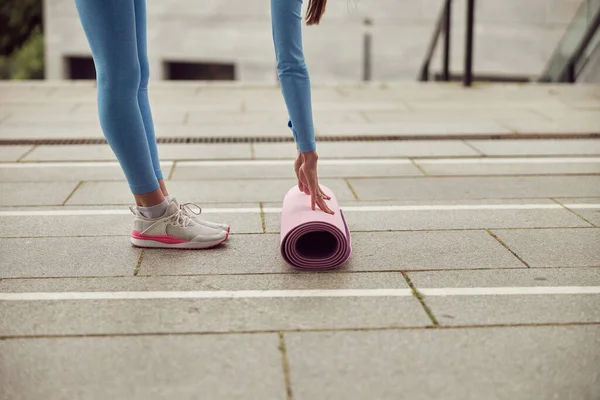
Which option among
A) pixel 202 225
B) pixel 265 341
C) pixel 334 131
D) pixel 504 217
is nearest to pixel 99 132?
pixel 334 131

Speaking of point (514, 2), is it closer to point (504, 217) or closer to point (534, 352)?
point (504, 217)

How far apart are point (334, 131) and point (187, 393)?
4284mm

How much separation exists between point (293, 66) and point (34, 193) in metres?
2.08

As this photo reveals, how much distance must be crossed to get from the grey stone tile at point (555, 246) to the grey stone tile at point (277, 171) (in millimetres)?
1345

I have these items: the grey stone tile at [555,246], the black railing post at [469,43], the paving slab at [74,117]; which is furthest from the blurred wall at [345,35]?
the grey stone tile at [555,246]

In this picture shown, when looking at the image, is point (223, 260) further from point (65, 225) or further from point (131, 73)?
point (65, 225)

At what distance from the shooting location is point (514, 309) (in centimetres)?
257

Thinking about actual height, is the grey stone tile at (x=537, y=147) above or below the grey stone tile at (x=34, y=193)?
below

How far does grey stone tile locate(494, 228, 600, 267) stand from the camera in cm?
308

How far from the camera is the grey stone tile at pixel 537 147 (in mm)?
5344

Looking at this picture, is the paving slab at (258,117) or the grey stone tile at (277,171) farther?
the paving slab at (258,117)

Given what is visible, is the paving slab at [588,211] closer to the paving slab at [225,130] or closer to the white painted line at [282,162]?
the white painted line at [282,162]

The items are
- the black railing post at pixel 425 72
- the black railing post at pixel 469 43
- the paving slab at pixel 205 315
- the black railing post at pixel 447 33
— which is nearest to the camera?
the paving slab at pixel 205 315

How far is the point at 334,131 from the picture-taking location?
6105mm
